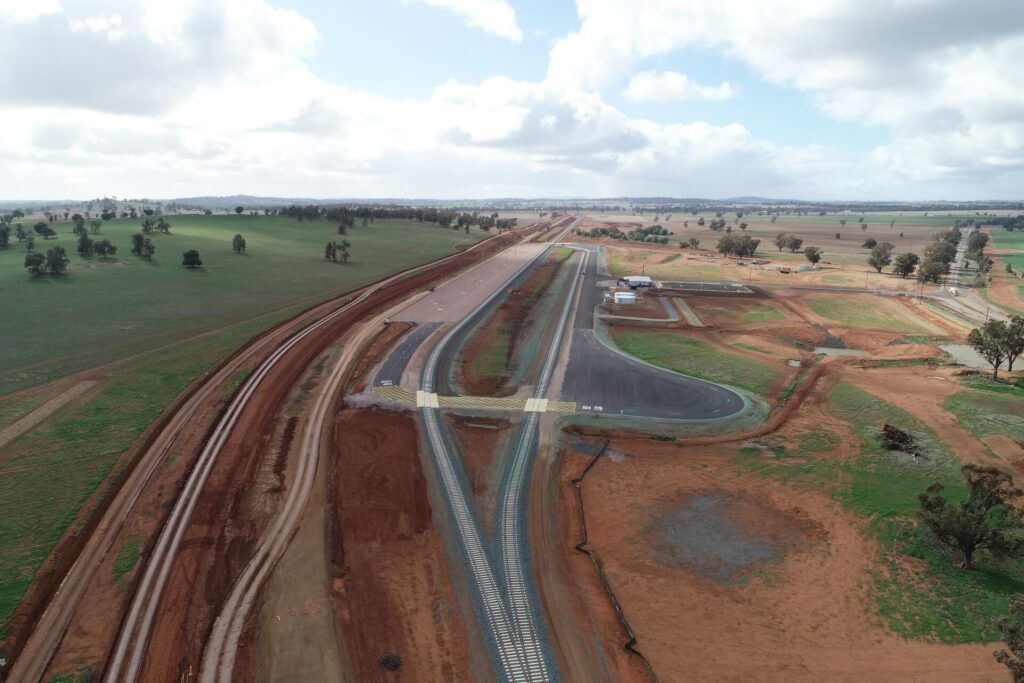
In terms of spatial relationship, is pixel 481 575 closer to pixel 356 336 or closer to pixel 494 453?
pixel 494 453

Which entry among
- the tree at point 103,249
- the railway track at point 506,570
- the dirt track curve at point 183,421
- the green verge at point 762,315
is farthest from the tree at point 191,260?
the green verge at point 762,315

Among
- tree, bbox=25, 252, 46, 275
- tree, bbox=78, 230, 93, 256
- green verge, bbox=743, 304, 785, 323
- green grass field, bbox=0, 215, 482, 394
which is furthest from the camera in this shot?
tree, bbox=78, 230, 93, 256

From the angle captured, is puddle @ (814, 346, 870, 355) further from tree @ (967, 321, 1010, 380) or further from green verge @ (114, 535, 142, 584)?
green verge @ (114, 535, 142, 584)

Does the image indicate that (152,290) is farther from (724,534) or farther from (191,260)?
(724,534)

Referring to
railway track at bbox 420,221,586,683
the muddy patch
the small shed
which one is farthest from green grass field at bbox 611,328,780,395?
railway track at bbox 420,221,586,683

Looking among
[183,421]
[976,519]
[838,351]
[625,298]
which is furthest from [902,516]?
[625,298]

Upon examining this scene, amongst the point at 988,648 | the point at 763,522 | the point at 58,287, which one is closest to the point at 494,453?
the point at 763,522
